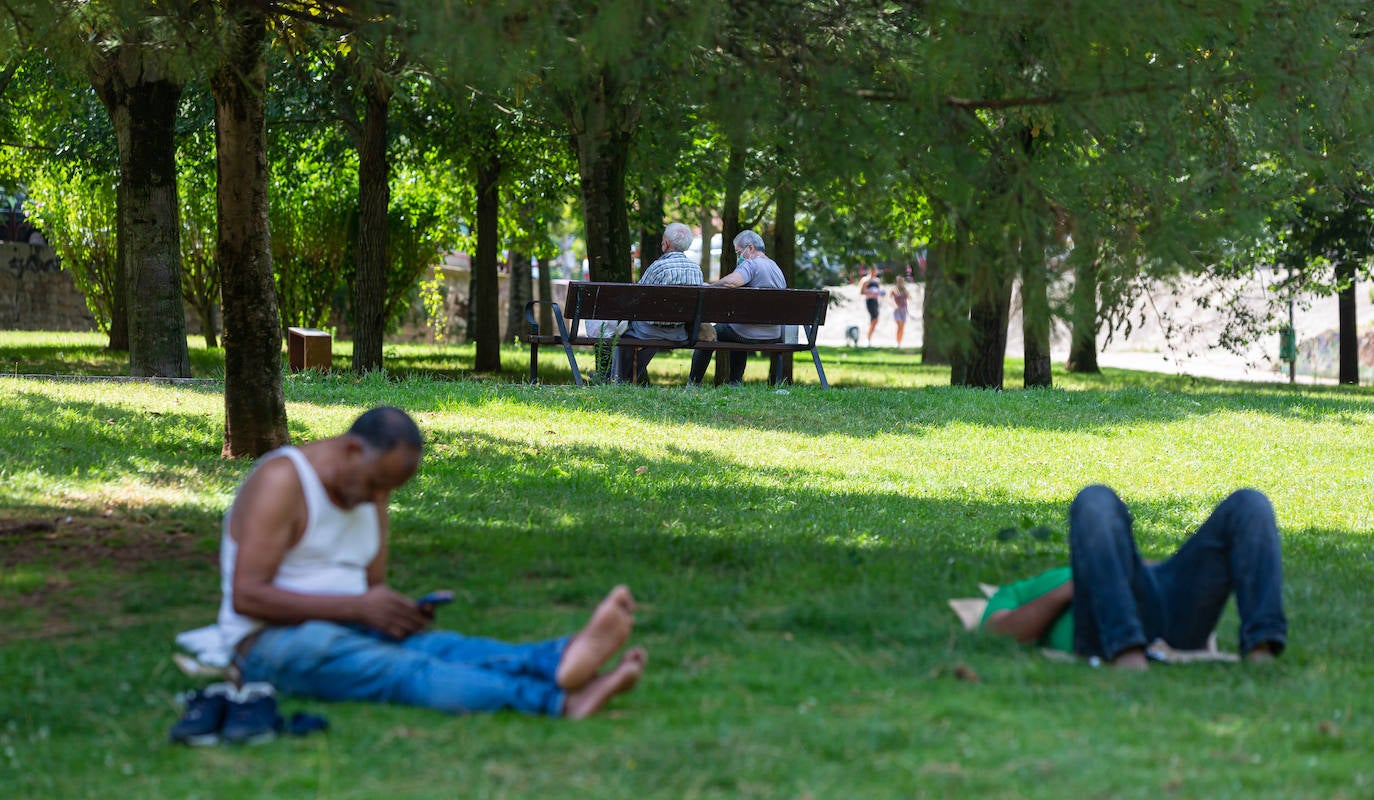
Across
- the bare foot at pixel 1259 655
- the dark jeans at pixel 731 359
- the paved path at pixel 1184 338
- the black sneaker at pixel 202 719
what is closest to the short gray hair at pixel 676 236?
the dark jeans at pixel 731 359

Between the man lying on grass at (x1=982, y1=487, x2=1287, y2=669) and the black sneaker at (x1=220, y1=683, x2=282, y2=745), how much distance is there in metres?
2.57

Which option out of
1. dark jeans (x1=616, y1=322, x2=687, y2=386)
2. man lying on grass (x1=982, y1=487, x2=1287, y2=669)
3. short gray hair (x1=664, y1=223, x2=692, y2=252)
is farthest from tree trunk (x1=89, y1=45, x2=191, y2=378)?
man lying on grass (x1=982, y1=487, x2=1287, y2=669)

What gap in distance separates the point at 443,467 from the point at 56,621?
4101 millimetres

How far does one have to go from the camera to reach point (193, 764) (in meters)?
3.85

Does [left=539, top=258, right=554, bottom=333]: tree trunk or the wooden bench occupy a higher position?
[left=539, top=258, right=554, bottom=333]: tree trunk

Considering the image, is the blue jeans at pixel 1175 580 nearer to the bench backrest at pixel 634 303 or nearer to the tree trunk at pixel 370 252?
the bench backrest at pixel 634 303

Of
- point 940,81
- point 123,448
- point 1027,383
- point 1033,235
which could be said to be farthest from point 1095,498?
point 1027,383

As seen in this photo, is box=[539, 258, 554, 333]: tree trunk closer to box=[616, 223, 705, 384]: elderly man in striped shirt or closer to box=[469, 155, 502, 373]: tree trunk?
box=[469, 155, 502, 373]: tree trunk

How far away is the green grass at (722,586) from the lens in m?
3.83

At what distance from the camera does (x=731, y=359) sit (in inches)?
638

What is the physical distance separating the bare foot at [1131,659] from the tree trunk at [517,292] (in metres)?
25.1

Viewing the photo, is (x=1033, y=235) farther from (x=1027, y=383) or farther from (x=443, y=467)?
(x=1027, y=383)

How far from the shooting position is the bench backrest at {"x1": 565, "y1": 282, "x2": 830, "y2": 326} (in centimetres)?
1417

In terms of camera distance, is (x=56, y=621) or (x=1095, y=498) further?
(x=56, y=621)
